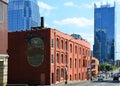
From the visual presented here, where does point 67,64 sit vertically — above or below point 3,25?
below

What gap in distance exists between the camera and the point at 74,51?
101 meters

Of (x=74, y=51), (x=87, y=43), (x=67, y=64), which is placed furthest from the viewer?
(x=87, y=43)

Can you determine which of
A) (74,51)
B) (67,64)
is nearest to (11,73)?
(67,64)

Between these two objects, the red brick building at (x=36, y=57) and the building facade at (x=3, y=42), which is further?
the red brick building at (x=36, y=57)

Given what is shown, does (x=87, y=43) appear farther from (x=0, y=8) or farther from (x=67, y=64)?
(x=0, y=8)

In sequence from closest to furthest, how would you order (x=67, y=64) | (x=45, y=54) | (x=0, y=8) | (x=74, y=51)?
1. (x=0, y=8)
2. (x=45, y=54)
3. (x=67, y=64)
4. (x=74, y=51)

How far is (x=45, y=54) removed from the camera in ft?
249

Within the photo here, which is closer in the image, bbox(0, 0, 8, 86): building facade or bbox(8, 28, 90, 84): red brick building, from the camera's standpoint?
bbox(0, 0, 8, 86): building facade

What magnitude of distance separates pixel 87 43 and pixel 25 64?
1938 inches

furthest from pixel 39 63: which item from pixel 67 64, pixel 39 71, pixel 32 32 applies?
pixel 67 64

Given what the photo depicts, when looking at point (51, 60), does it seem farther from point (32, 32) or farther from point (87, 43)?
point (87, 43)

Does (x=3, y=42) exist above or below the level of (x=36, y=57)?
above

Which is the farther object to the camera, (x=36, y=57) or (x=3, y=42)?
(x=36, y=57)

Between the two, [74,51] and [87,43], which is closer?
[74,51]
